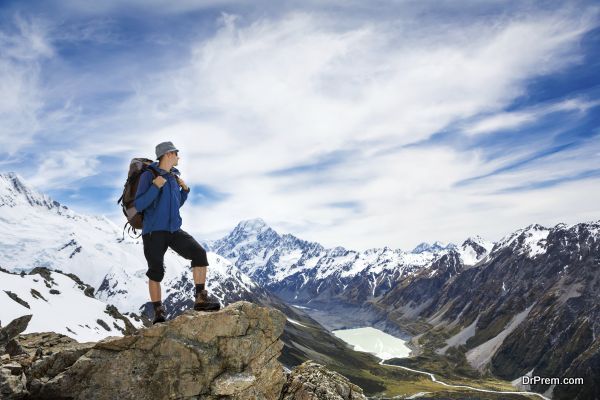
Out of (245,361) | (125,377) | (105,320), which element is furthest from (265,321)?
(105,320)

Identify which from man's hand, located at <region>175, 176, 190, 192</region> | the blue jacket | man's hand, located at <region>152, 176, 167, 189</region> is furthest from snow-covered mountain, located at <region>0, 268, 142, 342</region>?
man's hand, located at <region>152, 176, 167, 189</region>

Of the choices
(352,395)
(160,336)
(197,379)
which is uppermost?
(160,336)

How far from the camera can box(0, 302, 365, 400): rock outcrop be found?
535 inches

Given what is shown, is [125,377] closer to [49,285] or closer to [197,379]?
[197,379]

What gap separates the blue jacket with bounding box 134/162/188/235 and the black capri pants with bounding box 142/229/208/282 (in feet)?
0.81

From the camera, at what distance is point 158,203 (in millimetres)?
15172

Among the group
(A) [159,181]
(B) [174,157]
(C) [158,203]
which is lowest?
(C) [158,203]

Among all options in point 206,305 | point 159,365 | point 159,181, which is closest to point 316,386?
point 206,305

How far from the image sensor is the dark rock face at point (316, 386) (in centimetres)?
1667

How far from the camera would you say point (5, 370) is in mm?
13203

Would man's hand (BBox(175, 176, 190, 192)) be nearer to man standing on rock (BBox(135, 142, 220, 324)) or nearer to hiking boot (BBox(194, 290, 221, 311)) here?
man standing on rock (BBox(135, 142, 220, 324))

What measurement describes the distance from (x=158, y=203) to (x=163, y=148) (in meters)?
1.69

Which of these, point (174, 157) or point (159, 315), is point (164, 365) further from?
point (174, 157)

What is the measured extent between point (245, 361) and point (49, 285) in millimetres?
94539
